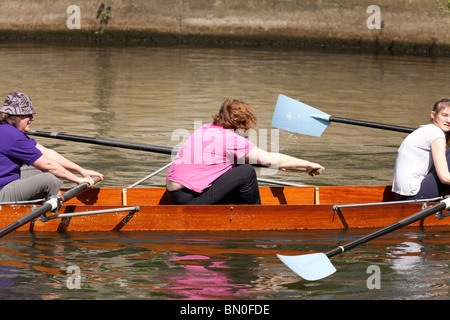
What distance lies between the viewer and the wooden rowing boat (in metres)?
7.41

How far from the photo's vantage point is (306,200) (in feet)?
27.5

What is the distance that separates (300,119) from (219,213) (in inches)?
114

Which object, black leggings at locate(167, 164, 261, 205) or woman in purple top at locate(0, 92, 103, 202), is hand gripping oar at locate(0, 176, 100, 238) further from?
black leggings at locate(167, 164, 261, 205)

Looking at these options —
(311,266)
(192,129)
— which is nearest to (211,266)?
(311,266)

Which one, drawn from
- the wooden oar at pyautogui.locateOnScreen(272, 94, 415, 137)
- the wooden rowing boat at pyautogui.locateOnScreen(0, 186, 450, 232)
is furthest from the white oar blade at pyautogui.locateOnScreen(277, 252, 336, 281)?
the wooden oar at pyautogui.locateOnScreen(272, 94, 415, 137)

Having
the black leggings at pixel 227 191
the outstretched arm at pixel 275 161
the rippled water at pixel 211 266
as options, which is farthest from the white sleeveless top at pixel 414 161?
the black leggings at pixel 227 191

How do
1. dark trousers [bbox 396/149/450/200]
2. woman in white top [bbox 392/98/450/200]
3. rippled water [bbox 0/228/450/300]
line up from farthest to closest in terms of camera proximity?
dark trousers [bbox 396/149/450/200]
woman in white top [bbox 392/98/450/200]
rippled water [bbox 0/228/450/300]

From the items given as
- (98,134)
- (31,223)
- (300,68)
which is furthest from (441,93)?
(31,223)

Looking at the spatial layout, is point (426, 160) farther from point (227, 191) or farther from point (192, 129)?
point (192, 129)

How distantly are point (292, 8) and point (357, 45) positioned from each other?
2304 mm

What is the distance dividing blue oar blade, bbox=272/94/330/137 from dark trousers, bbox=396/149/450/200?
2.29 m

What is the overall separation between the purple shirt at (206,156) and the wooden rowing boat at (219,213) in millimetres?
298
